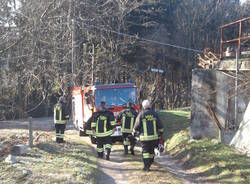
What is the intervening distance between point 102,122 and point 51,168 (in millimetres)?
3377

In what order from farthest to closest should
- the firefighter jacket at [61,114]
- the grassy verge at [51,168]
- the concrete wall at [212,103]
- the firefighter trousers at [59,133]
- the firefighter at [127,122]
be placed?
the firefighter jacket at [61,114], the firefighter trousers at [59,133], the concrete wall at [212,103], the firefighter at [127,122], the grassy verge at [51,168]

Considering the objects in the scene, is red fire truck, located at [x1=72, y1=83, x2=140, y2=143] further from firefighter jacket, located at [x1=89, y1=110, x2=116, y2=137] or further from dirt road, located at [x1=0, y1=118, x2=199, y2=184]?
firefighter jacket, located at [x1=89, y1=110, x2=116, y2=137]

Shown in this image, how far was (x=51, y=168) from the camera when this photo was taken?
9.58 metres

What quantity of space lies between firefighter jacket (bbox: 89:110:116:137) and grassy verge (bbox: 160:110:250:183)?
270 centimetres

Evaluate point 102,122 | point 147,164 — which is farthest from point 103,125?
point 147,164

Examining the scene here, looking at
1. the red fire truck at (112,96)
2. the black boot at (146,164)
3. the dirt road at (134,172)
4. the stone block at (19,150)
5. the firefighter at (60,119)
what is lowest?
the dirt road at (134,172)

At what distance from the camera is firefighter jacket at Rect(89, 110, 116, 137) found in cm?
1264

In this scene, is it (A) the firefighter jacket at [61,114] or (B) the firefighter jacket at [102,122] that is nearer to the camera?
(B) the firefighter jacket at [102,122]

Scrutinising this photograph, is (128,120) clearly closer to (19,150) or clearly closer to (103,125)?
Answer: (103,125)

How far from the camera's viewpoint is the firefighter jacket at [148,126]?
10422 millimetres

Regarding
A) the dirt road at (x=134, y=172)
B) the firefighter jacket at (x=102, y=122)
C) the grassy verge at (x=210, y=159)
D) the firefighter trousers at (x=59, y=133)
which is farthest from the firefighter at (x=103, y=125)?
the firefighter trousers at (x=59, y=133)

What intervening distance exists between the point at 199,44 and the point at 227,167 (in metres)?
26.7

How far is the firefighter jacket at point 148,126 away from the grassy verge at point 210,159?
5.61ft

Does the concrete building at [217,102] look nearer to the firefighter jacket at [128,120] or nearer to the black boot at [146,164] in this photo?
the firefighter jacket at [128,120]
